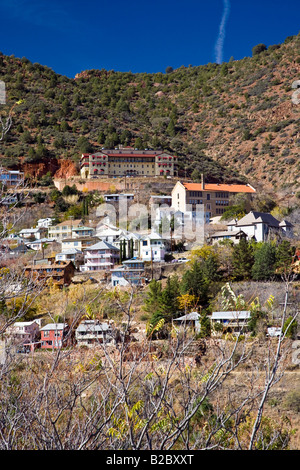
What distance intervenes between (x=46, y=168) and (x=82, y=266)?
27.8 meters

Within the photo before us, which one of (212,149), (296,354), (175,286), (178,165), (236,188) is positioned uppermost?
(212,149)

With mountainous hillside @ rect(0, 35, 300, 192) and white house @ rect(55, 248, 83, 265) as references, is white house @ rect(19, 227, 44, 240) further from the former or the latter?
mountainous hillside @ rect(0, 35, 300, 192)

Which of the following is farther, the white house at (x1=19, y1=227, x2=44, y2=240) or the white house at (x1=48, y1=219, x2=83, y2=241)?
the white house at (x1=19, y1=227, x2=44, y2=240)

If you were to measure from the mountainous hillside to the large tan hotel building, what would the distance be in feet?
8.32

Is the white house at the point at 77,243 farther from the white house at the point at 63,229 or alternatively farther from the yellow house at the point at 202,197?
the yellow house at the point at 202,197

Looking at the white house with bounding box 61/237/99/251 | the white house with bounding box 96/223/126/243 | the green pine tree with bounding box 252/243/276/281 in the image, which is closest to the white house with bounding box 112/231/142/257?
the white house with bounding box 96/223/126/243

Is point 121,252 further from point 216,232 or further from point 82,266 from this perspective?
point 216,232

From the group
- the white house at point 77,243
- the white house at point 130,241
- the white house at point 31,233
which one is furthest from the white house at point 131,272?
the white house at point 31,233

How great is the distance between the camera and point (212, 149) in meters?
92.6

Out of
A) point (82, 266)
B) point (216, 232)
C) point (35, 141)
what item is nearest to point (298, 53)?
point (35, 141)

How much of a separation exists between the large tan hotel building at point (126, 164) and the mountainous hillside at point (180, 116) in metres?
2.54

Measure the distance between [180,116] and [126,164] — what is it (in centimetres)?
4526

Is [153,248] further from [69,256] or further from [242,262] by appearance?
[242,262]

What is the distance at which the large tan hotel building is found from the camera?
214ft
